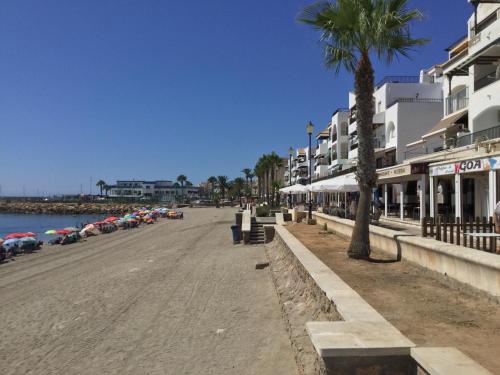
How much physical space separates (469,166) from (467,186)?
7.83 m

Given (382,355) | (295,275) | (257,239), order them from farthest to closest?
(257,239) < (295,275) < (382,355)

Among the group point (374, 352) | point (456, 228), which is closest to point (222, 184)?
point (456, 228)

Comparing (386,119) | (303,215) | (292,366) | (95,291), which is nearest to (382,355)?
(292,366)

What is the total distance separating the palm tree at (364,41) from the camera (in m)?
9.93

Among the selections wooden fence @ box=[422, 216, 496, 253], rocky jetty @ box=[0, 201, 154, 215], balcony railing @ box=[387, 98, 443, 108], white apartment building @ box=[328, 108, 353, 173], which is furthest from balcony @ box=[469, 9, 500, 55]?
rocky jetty @ box=[0, 201, 154, 215]

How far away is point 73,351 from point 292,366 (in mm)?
4530

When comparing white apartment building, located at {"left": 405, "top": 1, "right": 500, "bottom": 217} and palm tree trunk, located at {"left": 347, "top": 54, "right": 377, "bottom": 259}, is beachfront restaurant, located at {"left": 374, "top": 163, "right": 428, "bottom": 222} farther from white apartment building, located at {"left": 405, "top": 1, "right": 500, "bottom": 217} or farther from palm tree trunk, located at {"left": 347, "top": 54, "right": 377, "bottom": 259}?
palm tree trunk, located at {"left": 347, "top": 54, "right": 377, "bottom": 259}

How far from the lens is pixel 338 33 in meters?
10.5

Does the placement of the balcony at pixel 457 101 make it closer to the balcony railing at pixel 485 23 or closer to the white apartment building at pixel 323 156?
the balcony railing at pixel 485 23

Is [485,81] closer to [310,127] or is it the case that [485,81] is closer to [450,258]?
[310,127]

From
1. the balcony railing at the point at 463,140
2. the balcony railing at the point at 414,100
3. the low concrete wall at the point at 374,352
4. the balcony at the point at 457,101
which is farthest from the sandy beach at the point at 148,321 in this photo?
the balcony railing at the point at 414,100

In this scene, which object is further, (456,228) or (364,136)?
(364,136)

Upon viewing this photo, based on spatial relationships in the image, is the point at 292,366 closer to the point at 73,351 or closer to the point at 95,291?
the point at 73,351

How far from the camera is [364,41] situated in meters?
10.2
